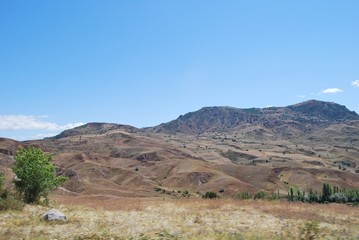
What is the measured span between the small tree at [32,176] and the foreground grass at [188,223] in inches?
134

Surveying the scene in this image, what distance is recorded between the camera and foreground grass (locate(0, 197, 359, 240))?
1850 centimetres

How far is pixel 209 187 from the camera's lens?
611 ft

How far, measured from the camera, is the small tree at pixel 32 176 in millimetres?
31547

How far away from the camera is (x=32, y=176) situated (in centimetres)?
3162

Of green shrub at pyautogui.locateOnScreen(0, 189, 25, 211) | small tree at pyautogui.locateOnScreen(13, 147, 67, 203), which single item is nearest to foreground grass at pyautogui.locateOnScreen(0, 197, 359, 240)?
green shrub at pyautogui.locateOnScreen(0, 189, 25, 211)

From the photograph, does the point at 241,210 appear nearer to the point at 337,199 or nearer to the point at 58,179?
the point at 58,179

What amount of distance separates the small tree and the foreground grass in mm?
3409

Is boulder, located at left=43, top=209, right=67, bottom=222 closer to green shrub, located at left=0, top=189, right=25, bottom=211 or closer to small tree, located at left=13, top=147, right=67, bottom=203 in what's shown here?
green shrub, located at left=0, top=189, right=25, bottom=211

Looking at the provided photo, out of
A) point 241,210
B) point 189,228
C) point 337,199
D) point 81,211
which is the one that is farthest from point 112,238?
point 337,199

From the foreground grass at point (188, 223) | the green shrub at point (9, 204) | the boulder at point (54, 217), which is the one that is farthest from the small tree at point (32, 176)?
the boulder at point (54, 217)

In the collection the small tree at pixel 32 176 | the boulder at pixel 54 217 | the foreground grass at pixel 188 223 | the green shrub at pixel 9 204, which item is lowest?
the foreground grass at pixel 188 223

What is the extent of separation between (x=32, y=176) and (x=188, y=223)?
15.8 metres

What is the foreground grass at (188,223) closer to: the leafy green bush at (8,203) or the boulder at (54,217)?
the boulder at (54,217)

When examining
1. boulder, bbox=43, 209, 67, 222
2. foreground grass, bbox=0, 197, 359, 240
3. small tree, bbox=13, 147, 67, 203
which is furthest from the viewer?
small tree, bbox=13, 147, 67, 203
